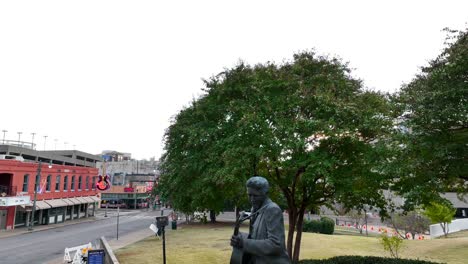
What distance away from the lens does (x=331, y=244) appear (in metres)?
25.6

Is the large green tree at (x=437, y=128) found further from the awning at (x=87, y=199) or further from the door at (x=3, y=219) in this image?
the awning at (x=87, y=199)

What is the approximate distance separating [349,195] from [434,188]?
12.6 ft

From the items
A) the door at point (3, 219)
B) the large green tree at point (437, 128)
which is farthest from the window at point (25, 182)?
the large green tree at point (437, 128)

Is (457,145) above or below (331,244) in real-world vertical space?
above

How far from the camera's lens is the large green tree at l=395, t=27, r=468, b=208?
32.5ft

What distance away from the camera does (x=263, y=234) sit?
4.54 meters

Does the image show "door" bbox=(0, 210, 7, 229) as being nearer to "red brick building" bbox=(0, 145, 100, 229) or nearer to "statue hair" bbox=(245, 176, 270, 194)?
"red brick building" bbox=(0, 145, 100, 229)

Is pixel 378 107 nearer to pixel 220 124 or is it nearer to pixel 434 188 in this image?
pixel 434 188

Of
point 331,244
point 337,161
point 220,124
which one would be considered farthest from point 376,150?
point 331,244

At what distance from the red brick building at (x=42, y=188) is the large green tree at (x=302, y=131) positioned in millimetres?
28403

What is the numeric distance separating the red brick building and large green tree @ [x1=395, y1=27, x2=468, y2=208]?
3601 centimetres

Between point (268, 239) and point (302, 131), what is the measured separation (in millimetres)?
8856

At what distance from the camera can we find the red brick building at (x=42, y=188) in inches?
1420

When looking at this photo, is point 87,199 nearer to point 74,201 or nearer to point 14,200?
point 74,201
